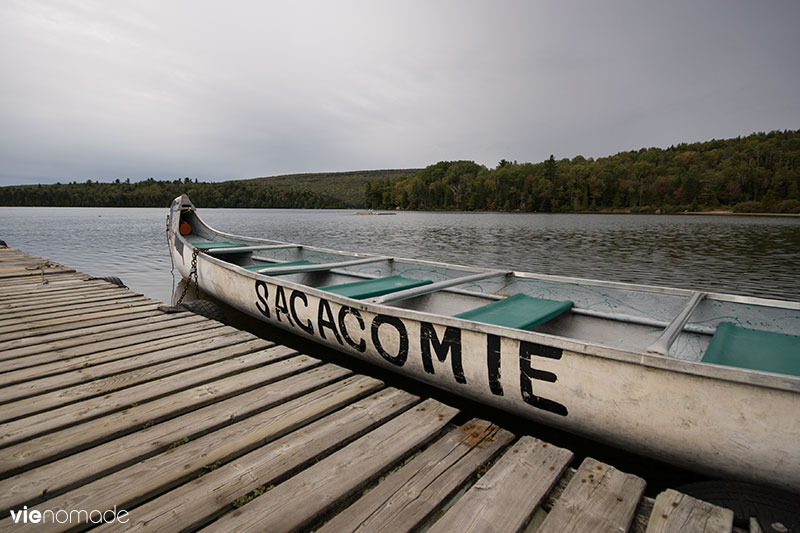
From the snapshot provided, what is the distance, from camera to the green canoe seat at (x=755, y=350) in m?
2.82

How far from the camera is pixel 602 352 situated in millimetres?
2750

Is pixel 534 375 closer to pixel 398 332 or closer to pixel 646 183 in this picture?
pixel 398 332

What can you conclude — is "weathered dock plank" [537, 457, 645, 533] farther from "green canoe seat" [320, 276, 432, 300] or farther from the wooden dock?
"green canoe seat" [320, 276, 432, 300]

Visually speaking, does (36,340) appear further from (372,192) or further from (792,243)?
(372,192)

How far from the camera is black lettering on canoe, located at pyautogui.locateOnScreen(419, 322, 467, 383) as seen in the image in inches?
139

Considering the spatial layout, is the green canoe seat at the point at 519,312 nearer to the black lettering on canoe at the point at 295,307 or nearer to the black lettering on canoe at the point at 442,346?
the black lettering on canoe at the point at 442,346

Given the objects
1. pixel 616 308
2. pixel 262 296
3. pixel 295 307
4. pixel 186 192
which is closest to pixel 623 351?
pixel 616 308

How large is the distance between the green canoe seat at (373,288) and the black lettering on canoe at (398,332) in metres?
0.91

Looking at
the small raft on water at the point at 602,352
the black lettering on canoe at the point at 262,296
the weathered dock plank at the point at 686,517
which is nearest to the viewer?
the weathered dock plank at the point at 686,517

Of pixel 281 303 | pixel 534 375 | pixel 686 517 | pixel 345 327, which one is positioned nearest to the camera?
pixel 686 517

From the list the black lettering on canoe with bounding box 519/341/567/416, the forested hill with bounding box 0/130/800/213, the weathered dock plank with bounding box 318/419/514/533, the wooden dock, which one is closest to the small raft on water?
the black lettering on canoe with bounding box 519/341/567/416

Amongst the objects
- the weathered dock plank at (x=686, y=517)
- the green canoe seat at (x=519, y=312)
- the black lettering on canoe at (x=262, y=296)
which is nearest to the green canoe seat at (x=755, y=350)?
the weathered dock plank at (x=686, y=517)

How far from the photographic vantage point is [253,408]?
2.84 metres

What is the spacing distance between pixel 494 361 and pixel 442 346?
20.7 inches
